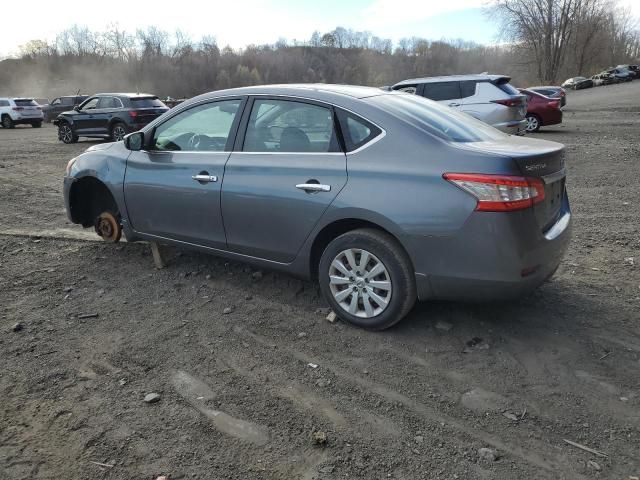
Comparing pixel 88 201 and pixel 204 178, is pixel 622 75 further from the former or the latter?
pixel 204 178

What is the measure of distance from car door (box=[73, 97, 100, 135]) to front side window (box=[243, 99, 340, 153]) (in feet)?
50.2

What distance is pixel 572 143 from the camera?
14539 mm

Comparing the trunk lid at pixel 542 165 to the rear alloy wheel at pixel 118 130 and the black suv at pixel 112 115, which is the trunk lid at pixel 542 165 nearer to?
the black suv at pixel 112 115

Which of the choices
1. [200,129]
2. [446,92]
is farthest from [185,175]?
[446,92]

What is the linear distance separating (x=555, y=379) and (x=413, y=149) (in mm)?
1625

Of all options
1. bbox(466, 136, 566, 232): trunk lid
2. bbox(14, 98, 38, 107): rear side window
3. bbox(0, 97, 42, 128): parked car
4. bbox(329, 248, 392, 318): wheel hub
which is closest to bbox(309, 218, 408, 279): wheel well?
bbox(329, 248, 392, 318): wheel hub

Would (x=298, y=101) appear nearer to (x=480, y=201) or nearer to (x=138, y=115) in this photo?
(x=480, y=201)

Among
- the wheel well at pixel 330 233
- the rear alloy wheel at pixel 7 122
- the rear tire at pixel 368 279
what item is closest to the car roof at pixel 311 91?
the wheel well at pixel 330 233

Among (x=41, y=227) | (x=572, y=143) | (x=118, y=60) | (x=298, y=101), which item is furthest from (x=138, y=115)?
(x=118, y=60)

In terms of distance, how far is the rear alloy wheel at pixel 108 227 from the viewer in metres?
5.68

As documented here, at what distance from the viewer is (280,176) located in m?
3.95

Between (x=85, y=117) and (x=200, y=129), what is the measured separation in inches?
598

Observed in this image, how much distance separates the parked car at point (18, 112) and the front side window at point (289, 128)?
28.9 metres

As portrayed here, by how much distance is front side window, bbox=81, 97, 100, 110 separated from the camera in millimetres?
17656
